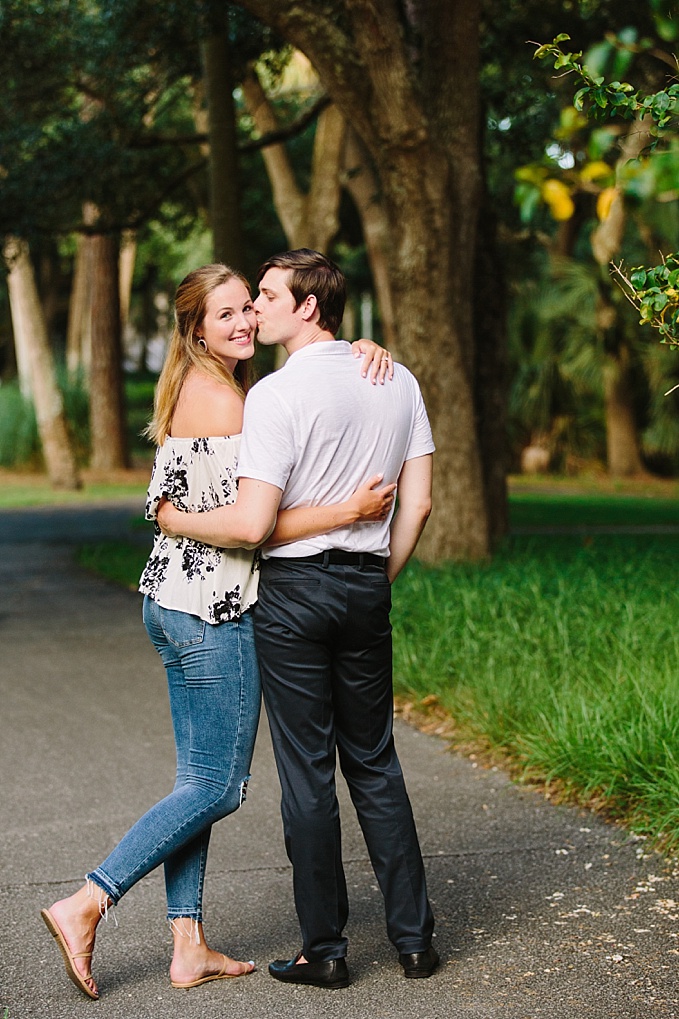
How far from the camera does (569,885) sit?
4.29 metres

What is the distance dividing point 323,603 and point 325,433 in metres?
0.44

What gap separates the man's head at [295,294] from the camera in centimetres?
339

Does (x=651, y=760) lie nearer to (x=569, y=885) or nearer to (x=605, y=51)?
(x=569, y=885)

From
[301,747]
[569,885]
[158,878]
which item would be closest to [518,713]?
[569,885]

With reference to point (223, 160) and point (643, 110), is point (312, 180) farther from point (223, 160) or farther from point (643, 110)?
point (643, 110)

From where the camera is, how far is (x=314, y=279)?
340cm

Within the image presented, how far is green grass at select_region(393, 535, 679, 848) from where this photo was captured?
5.04 metres

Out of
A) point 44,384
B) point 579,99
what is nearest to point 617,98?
point 579,99

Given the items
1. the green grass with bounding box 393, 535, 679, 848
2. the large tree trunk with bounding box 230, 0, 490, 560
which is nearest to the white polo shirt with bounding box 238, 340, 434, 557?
the green grass with bounding box 393, 535, 679, 848

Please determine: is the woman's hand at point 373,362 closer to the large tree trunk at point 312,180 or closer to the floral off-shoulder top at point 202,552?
the floral off-shoulder top at point 202,552

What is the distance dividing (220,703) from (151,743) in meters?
2.94

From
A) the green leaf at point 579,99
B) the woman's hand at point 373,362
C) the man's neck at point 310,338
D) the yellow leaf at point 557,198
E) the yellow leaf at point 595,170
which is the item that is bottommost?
the woman's hand at point 373,362

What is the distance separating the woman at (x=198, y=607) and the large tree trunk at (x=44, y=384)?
1966cm

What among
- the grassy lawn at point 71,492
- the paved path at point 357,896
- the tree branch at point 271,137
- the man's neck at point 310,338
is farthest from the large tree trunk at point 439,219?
the grassy lawn at point 71,492
